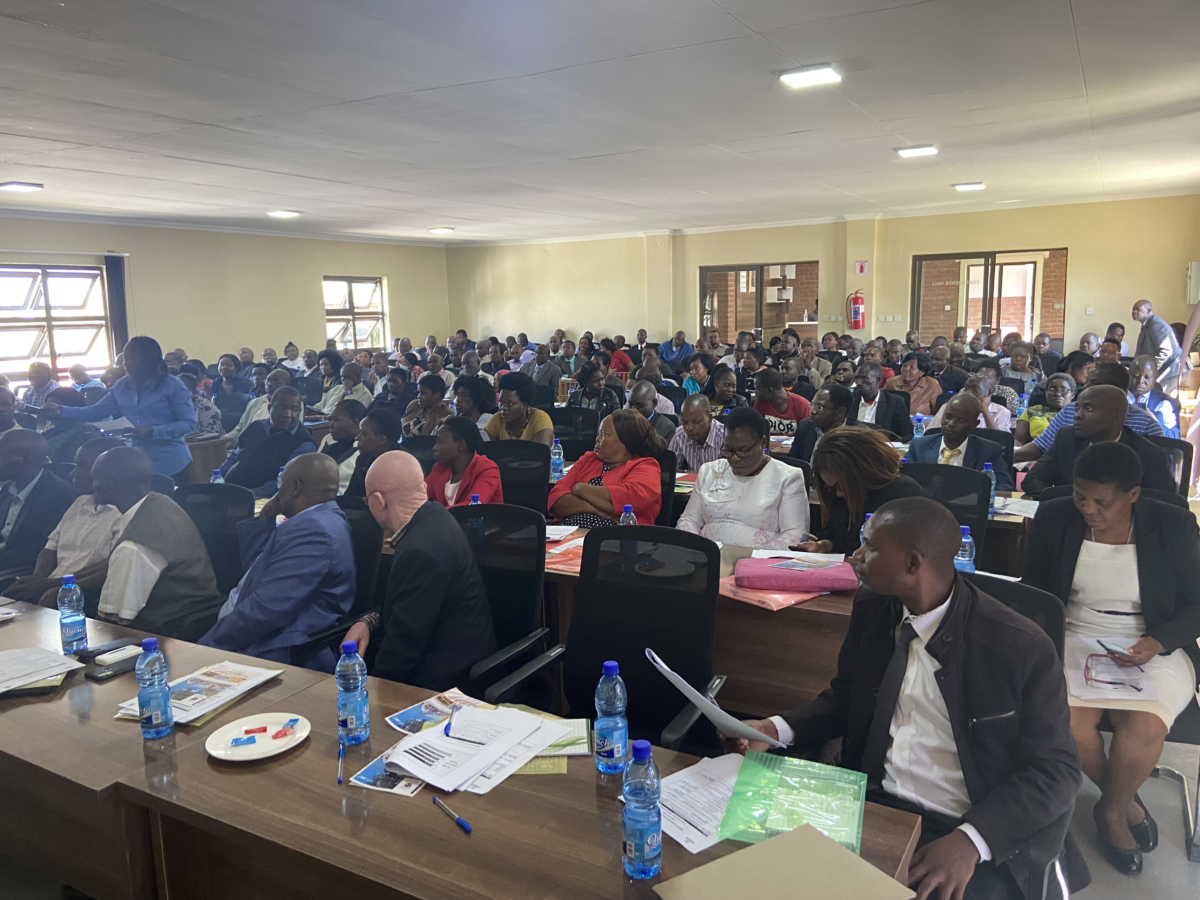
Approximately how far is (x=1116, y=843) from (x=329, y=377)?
9.36m

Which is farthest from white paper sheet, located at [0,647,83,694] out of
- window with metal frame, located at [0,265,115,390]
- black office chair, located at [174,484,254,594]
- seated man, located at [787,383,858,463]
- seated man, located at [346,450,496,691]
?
window with metal frame, located at [0,265,115,390]

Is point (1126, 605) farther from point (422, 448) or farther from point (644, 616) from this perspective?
point (422, 448)

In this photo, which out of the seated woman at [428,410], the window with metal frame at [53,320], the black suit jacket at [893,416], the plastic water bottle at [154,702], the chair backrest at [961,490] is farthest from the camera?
the window with metal frame at [53,320]

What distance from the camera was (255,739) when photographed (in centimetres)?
196

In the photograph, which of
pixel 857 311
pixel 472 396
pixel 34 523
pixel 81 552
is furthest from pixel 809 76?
pixel 857 311

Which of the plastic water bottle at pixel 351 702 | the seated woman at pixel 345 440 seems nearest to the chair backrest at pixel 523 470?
the seated woman at pixel 345 440

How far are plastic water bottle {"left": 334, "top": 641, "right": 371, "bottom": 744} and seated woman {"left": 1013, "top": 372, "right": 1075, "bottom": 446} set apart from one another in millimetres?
5223

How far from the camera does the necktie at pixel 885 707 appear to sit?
6.21ft

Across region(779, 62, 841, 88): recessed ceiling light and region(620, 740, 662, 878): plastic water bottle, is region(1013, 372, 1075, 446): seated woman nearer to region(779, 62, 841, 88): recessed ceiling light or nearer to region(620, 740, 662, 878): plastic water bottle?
Answer: region(779, 62, 841, 88): recessed ceiling light

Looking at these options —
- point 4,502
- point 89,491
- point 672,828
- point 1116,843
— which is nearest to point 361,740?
point 672,828

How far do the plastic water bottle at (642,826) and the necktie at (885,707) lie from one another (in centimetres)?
65

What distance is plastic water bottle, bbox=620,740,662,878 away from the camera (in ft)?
4.79

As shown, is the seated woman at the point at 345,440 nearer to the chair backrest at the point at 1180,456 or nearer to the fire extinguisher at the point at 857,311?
the chair backrest at the point at 1180,456

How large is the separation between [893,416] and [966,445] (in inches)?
60.4
